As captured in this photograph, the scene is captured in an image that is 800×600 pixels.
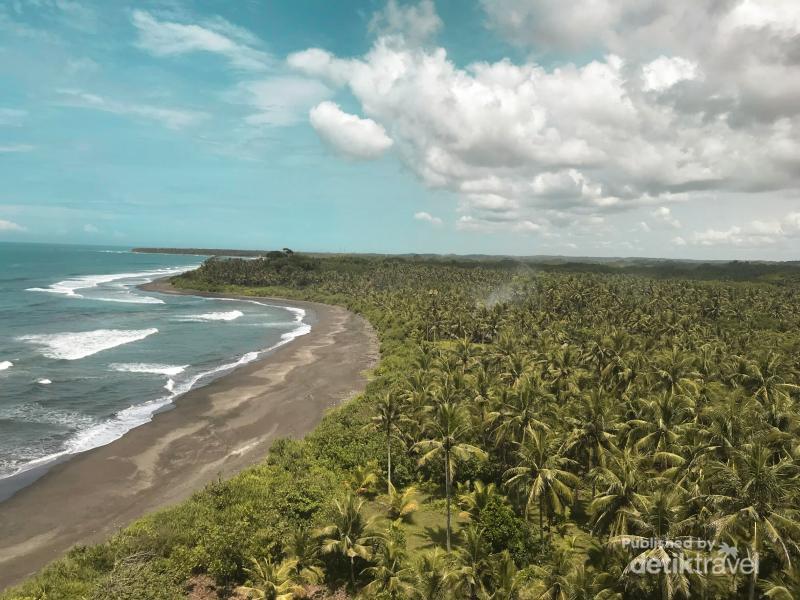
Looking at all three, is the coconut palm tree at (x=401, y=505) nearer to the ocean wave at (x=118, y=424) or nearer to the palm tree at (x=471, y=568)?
the palm tree at (x=471, y=568)

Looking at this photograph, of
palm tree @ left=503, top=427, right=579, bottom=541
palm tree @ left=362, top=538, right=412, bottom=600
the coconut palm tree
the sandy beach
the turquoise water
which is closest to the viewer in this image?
palm tree @ left=362, top=538, right=412, bottom=600

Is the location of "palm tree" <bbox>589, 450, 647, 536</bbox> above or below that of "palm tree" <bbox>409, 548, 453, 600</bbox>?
above

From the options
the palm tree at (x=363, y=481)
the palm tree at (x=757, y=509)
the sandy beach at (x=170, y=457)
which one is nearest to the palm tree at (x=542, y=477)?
the palm tree at (x=757, y=509)

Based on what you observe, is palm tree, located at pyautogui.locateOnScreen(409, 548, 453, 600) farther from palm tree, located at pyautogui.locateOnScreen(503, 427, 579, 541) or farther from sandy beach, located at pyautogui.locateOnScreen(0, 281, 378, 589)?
sandy beach, located at pyautogui.locateOnScreen(0, 281, 378, 589)

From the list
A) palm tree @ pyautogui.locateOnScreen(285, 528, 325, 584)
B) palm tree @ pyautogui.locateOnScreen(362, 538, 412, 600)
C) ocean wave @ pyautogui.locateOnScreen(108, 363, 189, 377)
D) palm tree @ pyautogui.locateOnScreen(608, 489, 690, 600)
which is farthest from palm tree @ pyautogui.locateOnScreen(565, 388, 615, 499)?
ocean wave @ pyautogui.locateOnScreen(108, 363, 189, 377)

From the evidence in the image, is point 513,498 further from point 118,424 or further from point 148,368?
point 148,368

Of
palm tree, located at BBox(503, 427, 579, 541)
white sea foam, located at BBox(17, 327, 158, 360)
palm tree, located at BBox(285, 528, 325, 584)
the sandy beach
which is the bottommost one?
the sandy beach

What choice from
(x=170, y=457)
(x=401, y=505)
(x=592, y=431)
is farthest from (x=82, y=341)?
(x=592, y=431)

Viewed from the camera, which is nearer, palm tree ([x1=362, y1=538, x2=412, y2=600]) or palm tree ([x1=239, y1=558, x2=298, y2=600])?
palm tree ([x1=239, y1=558, x2=298, y2=600])
